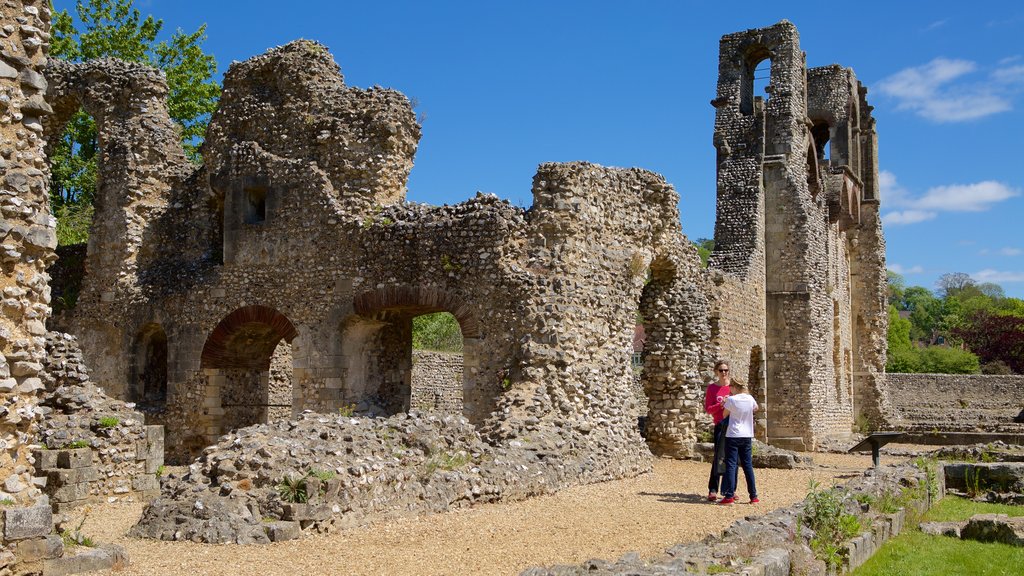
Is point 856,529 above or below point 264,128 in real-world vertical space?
below

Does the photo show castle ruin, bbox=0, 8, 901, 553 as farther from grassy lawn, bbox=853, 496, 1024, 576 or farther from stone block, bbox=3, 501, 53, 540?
grassy lawn, bbox=853, 496, 1024, 576

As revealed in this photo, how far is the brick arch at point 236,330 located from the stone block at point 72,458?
555 cm

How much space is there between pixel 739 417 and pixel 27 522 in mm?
7119

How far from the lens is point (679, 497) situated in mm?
11492

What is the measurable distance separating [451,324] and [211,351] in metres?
27.9

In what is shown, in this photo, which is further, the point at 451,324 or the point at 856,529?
the point at 451,324

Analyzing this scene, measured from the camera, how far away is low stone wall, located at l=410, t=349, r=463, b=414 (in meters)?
26.4

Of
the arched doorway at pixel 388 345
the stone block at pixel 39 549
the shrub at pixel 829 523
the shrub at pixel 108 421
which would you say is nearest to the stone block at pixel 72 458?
the shrub at pixel 108 421

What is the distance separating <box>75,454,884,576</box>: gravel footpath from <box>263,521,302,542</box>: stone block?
106mm

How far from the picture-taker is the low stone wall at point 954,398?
33.1m

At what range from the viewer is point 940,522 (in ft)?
33.4

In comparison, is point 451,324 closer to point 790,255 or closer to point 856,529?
point 790,255

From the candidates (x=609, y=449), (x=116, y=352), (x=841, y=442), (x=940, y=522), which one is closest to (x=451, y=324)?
(x=841, y=442)

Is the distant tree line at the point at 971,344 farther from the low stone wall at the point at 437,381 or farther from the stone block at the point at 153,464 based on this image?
the stone block at the point at 153,464
